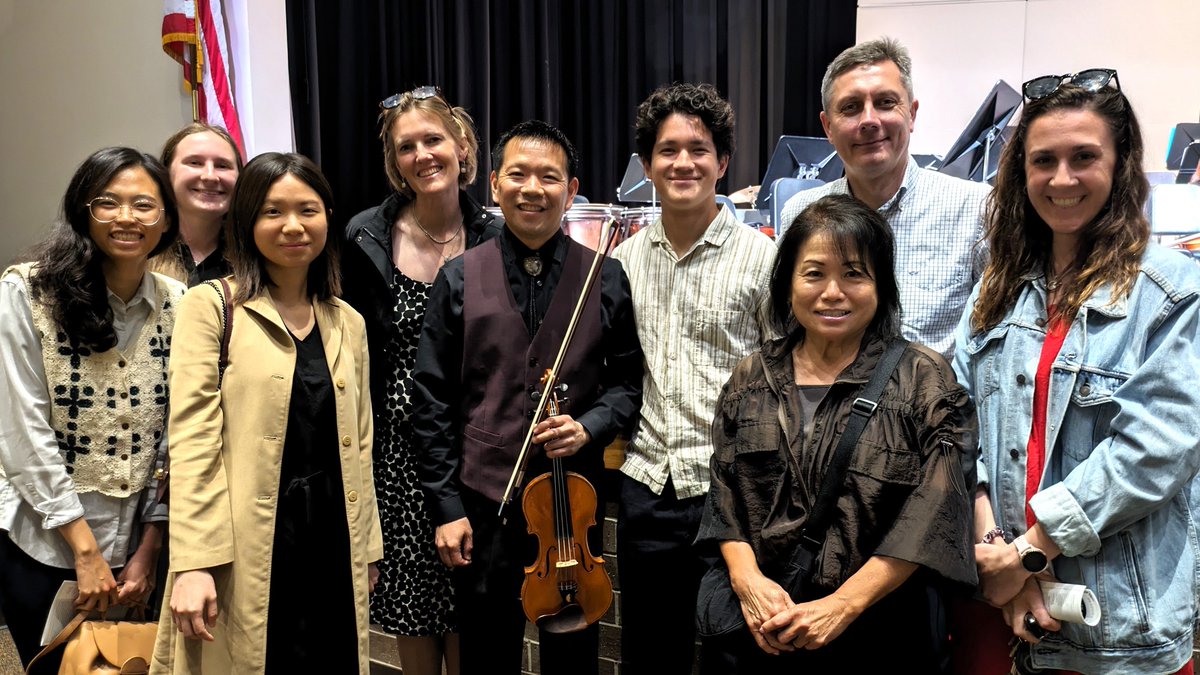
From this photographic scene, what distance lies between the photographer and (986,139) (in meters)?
3.27

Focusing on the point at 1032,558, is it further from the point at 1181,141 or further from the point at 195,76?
the point at 195,76

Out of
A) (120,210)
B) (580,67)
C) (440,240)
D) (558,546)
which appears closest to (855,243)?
(558,546)

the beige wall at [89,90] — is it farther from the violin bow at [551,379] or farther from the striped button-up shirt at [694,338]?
the striped button-up shirt at [694,338]

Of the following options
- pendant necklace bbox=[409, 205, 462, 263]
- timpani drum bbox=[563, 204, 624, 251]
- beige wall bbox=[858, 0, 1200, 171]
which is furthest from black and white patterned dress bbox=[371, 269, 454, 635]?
beige wall bbox=[858, 0, 1200, 171]

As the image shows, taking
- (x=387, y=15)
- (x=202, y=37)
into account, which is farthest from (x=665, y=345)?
(x=387, y=15)

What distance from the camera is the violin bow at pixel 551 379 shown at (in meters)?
1.82

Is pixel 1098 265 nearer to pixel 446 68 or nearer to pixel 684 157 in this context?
pixel 684 157

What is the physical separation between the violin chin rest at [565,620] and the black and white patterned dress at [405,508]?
0.41m

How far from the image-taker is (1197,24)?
16.0 feet

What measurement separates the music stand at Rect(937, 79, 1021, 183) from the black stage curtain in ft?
6.80

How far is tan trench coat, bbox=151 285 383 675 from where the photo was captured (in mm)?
1648

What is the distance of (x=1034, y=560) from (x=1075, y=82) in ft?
2.71

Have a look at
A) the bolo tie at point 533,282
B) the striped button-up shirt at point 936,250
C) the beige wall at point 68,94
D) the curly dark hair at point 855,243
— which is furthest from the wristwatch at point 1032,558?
the beige wall at point 68,94

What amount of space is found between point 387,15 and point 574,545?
165 inches
